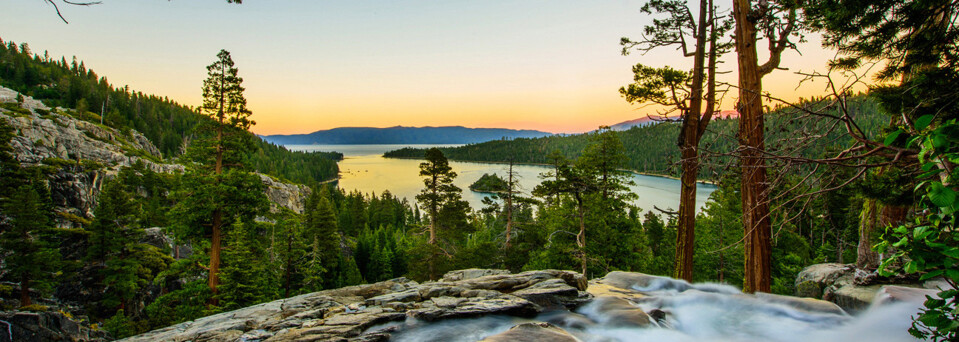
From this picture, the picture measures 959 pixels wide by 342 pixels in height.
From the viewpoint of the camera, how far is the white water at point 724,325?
220 inches

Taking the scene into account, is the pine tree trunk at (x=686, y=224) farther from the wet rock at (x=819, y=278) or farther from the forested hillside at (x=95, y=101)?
the forested hillside at (x=95, y=101)

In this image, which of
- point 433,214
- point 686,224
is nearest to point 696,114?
point 686,224

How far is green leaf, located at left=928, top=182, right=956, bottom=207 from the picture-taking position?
6.37 ft

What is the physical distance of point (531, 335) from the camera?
506cm

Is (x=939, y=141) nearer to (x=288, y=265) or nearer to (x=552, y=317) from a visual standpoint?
(x=552, y=317)

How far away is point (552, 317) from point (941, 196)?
547 centimetres

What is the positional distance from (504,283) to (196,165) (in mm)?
12973

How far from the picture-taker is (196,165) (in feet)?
45.0

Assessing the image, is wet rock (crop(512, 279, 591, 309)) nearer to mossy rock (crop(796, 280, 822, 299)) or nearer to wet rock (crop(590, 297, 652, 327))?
wet rock (crop(590, 297, 652, 327))

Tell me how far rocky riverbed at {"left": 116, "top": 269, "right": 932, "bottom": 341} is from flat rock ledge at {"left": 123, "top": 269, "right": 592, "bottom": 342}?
0.02 meters

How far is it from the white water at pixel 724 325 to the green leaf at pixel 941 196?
15.1ft

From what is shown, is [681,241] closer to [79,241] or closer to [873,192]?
[873,192]

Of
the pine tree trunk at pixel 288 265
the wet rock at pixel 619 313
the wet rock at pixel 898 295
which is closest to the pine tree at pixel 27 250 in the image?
the pine tree trunk at pixel 288 265

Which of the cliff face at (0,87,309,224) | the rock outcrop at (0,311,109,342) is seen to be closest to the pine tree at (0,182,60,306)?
the rock outcrop at (0,311,109,342)
